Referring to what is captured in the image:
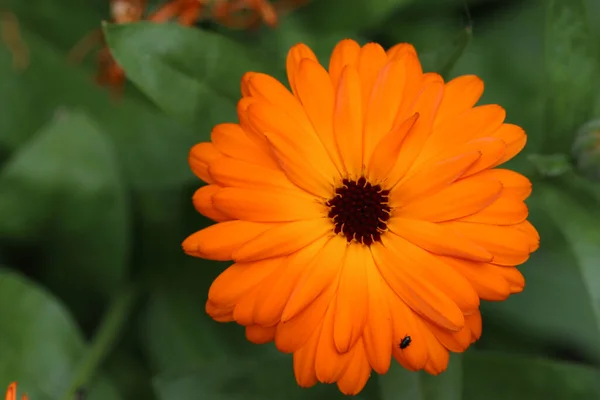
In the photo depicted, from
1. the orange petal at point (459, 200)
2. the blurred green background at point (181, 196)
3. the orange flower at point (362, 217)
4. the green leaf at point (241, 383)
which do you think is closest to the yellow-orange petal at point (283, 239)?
the orange flower at point (362, 217)

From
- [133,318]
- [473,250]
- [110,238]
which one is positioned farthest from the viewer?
[133,318]

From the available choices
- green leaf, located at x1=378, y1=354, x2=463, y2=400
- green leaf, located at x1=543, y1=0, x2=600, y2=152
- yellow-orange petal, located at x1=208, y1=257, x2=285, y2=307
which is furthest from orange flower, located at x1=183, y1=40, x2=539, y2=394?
green leaf, located at x1=543, y1=0, x2=600, y2=152

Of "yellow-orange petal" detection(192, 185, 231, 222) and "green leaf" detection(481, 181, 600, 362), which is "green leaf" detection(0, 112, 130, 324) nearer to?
"yellow-orange petal" detection(192, 185, 231, 222)

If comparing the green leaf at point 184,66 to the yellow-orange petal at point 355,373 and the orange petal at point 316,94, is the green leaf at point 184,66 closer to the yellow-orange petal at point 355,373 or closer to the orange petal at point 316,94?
the orange petal at point 316,94

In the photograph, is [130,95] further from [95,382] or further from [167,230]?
[95,382]

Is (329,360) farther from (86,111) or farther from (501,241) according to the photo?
(86,111)

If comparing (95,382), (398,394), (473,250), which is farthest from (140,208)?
(473,250)
